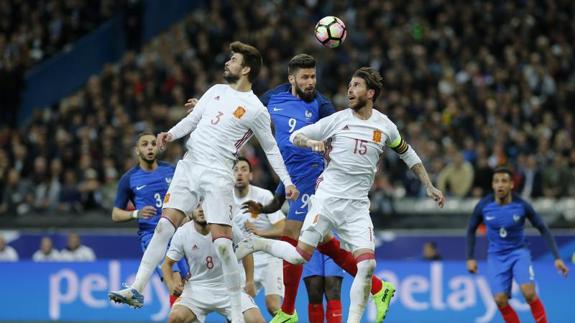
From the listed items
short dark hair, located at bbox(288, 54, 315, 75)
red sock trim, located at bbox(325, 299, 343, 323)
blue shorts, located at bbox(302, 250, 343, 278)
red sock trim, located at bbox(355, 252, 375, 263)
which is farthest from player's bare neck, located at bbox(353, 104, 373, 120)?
red sock trim, located at bbox(325, 299, 343, 323)

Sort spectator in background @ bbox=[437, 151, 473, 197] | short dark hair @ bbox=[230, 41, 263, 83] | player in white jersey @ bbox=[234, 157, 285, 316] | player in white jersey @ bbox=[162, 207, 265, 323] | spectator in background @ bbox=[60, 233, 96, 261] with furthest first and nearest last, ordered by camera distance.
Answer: spectator in background @ bbox=[437, 151, 473, 197]
spectator in background @ bbox=[60, 233, 96, 261]
player in white jersey @ bbox=[234, 157, 285, 316]
player in white jersey @ bbox=[162, 207, 265, 323]
short dark hair @ bbox=[230, 41, 263, 83]

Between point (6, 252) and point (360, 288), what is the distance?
10383mm

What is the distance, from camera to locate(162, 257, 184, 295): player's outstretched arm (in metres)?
13.1

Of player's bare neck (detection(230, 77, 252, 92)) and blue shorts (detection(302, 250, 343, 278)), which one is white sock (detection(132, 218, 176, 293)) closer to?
player's bare neck (detection(230, 77, 252, 92))

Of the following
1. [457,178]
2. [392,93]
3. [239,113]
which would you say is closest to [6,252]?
[457,178]

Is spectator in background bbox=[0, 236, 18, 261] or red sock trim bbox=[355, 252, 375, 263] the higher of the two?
spectator in background bbox=[0, 236, 18, 261]

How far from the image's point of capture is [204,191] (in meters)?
11.9

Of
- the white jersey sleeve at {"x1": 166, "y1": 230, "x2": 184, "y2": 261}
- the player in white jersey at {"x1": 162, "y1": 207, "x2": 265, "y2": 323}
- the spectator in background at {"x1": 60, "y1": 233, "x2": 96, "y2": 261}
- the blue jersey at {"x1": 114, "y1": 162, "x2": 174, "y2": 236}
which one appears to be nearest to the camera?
the player in white jersey at {"x1": 162, "y1": 207, "x2": 265, "y2": 323}

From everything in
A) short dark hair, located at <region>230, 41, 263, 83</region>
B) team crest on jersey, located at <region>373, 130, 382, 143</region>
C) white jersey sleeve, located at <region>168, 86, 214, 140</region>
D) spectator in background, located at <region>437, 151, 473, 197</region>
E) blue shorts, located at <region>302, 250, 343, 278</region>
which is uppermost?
spectator in background, located at <region>437, 151, 473, 197</region>

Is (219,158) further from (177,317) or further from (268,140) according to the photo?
(177,317)

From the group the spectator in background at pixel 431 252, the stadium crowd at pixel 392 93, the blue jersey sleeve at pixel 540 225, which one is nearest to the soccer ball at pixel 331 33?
the blue jersey sleeve at pixel 540 225

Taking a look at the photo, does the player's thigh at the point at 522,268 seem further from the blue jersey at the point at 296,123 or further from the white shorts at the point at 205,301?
the white shorts at the point at 205,301

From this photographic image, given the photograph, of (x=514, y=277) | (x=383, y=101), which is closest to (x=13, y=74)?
(x=383, y=101)

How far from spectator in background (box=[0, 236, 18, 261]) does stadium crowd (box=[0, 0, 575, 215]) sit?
1.20 m
